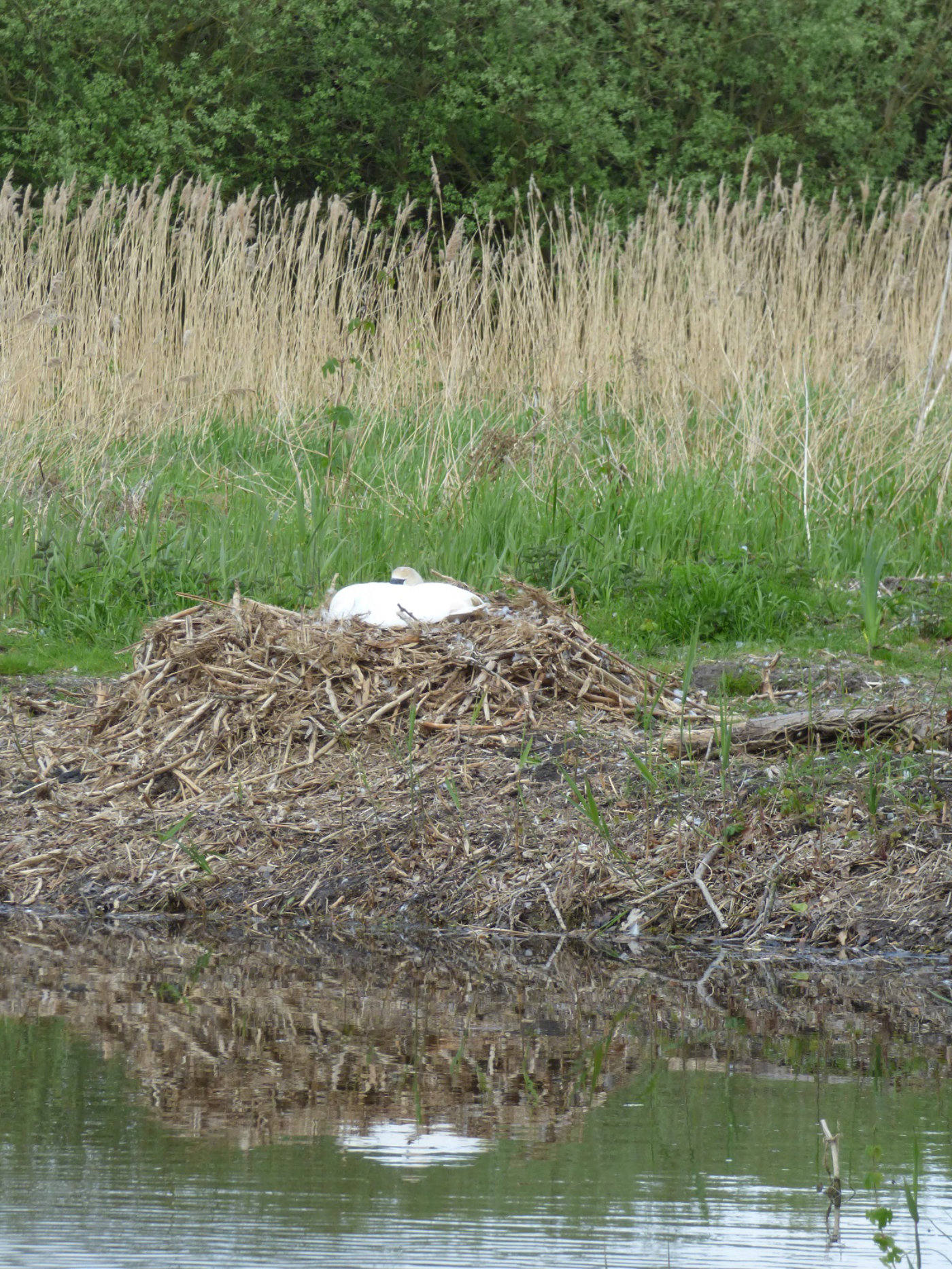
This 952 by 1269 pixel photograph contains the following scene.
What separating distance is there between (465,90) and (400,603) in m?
14.0

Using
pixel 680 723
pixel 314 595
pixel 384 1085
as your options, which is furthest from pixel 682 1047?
pixel 314 595

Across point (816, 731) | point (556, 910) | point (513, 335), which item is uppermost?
point (513, 335)

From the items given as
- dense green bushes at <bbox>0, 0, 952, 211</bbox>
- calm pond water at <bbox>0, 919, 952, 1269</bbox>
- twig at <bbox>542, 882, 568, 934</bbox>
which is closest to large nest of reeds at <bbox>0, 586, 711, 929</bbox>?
twig at <bbox>542, 882, 568, 934</bbox>

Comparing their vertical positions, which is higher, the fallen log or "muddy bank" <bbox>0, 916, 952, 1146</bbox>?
the fallen log

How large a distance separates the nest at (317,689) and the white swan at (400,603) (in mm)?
60

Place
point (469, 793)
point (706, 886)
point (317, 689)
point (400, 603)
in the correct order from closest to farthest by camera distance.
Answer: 1. point (706, 886)
2. point (469, 793)
3. point (317, 689)
4. point (400, 603)

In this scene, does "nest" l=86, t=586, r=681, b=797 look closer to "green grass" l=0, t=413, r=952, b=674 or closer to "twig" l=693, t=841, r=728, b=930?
"twig" l=693, t=841, r=728, b=930

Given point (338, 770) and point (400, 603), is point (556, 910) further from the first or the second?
point (400, 603)

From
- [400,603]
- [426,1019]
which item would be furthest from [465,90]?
[426,1019]

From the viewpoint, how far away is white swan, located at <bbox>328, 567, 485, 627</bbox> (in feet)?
16.8

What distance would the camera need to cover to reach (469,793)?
14.3 ft

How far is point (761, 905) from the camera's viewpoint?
382 cm

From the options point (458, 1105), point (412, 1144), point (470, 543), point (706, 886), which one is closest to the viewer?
point (412, 1144)

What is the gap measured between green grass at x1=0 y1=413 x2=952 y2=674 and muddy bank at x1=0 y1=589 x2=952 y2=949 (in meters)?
1.04
